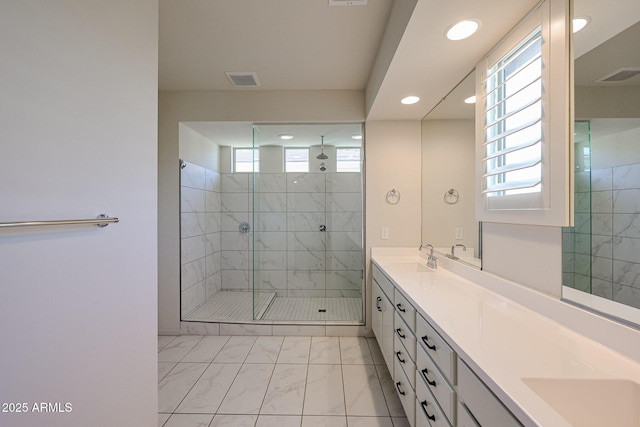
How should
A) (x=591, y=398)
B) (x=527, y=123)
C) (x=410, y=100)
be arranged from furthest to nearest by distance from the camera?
1. (x=410, y=100)
2. (x=527, y=123)
3. (x=591, y=398)

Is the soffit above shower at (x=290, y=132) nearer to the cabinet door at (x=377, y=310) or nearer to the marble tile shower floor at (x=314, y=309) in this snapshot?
the cabinet door at (x=377, y=310)

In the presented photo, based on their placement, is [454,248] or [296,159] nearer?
[454,248]

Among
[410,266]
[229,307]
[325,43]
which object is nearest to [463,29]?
[325,43]

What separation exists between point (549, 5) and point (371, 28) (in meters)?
1.05

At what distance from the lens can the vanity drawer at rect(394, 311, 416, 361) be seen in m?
1.38

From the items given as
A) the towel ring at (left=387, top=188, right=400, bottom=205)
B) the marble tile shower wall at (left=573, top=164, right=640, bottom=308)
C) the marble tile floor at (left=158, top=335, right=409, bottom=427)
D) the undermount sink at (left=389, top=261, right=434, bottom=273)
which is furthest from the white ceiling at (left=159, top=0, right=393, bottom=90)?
the marble tile floor at (left=158, top=335, right=409, bottom=427)

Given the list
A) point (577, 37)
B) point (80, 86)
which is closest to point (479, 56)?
point (577, 37)

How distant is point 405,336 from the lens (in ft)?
4.98

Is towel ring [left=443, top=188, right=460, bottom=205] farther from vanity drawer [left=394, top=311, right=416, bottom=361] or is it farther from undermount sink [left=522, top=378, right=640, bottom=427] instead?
undermount sink [left=522, top=378, right=640, bottom=427]

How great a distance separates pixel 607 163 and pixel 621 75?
274 mm

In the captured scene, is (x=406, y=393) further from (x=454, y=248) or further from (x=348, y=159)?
(x=348, y=159)

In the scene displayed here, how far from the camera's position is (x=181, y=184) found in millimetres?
2928

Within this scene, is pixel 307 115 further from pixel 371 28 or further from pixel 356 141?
pixel 371 28

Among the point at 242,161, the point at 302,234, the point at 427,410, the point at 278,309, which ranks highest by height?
the point at 242,161
